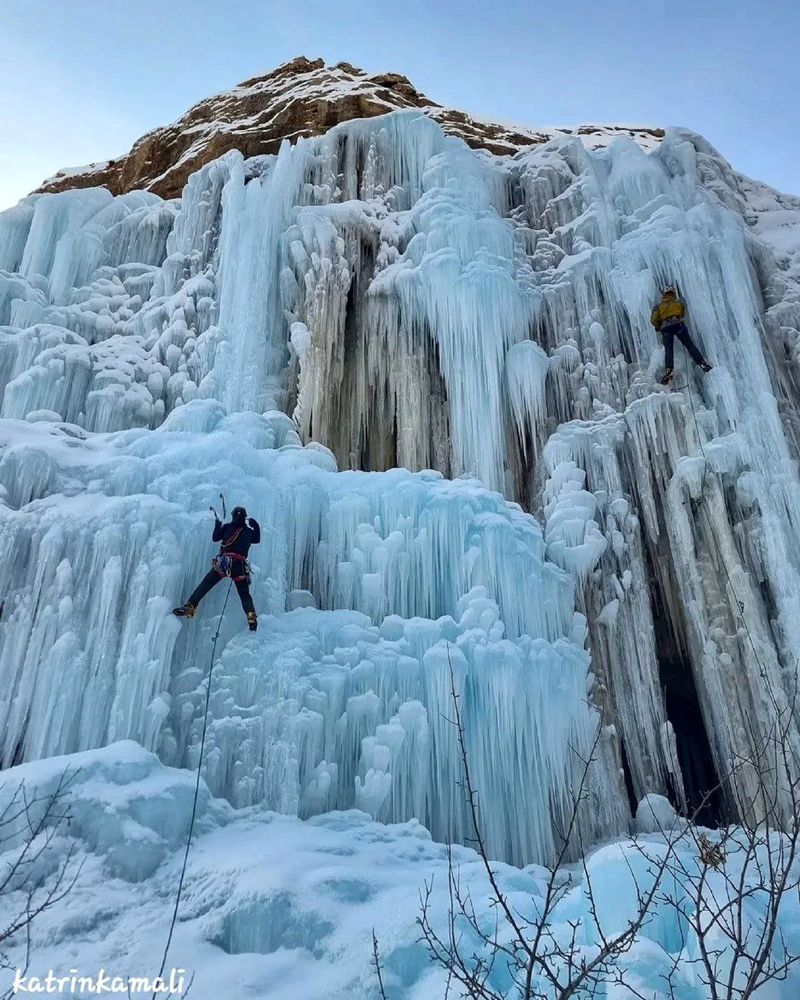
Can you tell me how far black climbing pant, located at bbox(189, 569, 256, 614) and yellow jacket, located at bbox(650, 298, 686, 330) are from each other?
609 centimetres

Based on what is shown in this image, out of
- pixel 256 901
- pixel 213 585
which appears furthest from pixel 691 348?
pixel 256 901

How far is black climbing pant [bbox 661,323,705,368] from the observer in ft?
30.3

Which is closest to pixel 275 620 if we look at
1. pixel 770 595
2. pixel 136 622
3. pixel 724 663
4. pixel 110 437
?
pixel 136 622

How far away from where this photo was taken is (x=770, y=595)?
8055 millimetres

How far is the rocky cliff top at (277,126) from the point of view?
13.6m

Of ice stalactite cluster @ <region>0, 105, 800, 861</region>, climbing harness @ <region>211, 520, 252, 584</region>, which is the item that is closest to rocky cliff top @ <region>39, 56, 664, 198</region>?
ice stalactite cluster @ <region>0, 105, 800, 861</region>

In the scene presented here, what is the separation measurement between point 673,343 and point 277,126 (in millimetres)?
8397

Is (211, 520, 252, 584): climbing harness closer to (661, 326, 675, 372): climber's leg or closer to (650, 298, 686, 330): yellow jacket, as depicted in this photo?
(661, 326, 675, 372): climber's leg

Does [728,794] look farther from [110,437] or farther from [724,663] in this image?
[110,437]

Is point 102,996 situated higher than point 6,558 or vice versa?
point 6,558

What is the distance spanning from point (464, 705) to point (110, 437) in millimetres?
4609

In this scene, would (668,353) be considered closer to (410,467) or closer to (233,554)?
(410,467)

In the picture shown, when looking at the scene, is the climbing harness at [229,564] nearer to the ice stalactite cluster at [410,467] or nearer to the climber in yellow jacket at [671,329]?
the ice stalactite cluster at [410,467]

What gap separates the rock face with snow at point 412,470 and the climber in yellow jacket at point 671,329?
8.1 inches
